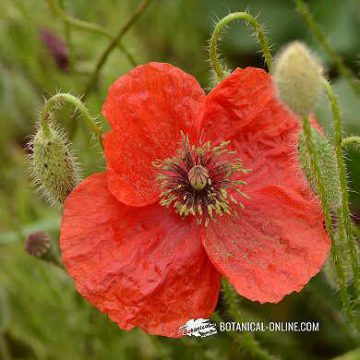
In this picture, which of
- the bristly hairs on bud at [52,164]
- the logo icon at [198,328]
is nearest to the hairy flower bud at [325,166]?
the logo icon at [198,328]

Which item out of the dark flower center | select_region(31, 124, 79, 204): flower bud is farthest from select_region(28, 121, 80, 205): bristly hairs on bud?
the dark flower center

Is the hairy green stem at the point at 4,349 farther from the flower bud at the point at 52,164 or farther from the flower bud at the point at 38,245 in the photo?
the flower bud at the point at 52,164

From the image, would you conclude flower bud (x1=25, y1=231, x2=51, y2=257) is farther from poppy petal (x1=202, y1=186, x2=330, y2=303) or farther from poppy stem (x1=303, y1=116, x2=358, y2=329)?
poppy stem (x1=303, y1=116, x2=358, y2=329)

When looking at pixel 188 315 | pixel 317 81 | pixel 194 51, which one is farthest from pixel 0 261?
pixel 317 81

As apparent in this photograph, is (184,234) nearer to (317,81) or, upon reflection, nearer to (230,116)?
(230,116)

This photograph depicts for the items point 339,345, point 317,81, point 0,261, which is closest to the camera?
point 317,81
